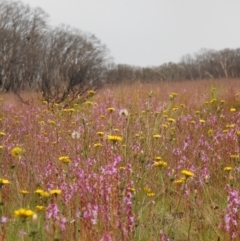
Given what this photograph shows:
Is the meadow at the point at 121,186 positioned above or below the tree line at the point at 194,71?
Result: below

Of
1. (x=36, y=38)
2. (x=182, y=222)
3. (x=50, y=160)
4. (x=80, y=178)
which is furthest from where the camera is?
(x=36, y=38)

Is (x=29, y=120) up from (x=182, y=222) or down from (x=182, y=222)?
up

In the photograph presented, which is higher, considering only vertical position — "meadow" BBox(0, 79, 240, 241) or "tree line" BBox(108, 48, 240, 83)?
"tree line" BBox(108, 48, 240, 83)

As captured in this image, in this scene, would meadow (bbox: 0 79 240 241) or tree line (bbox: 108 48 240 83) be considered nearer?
meadow (bbox: 0 79 240 241)

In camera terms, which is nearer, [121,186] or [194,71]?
[121,186]

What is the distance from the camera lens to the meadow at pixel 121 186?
201 cm

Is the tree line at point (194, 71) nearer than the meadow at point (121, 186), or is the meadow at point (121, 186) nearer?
the meadow at point (121, 186)

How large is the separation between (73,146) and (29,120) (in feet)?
7.58

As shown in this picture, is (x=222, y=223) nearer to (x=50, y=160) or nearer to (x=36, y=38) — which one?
(x=50, y=160)

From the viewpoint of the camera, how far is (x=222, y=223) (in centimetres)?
223

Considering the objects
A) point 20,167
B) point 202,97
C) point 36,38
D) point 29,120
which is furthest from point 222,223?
point 36,38

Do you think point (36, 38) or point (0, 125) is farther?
point (36, 38)

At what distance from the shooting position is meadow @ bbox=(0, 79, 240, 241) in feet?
6.61

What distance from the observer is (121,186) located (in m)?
2.10
